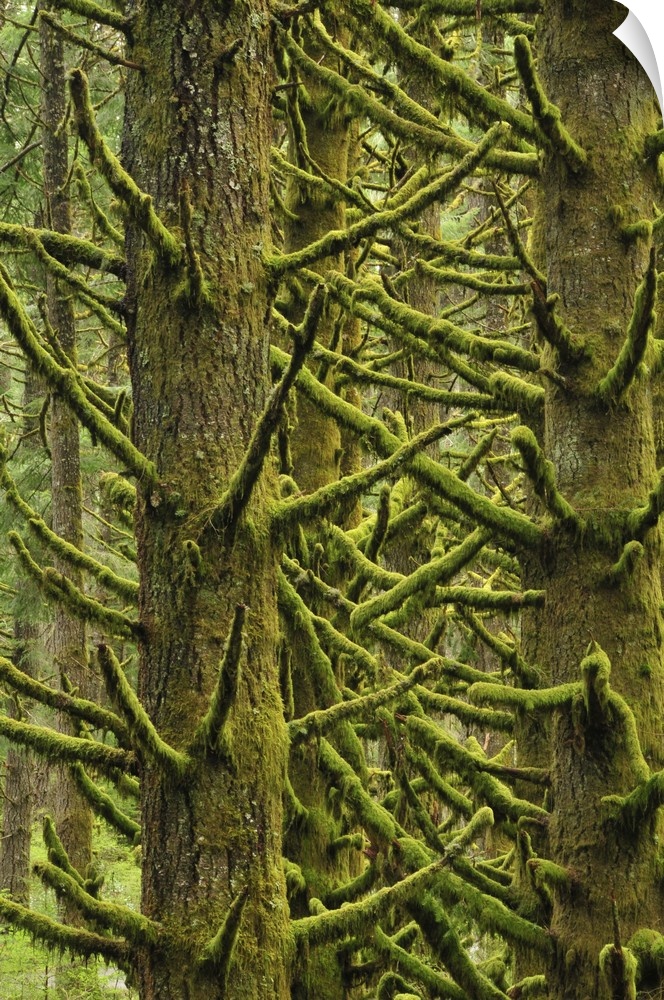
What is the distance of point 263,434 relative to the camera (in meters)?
2.60

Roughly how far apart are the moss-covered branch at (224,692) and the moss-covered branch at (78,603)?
0.32 m

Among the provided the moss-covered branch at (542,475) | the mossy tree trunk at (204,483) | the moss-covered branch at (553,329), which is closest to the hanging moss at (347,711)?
the mossy tree trunk at (204,483)

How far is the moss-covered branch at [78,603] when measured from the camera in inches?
108

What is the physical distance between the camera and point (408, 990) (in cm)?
387

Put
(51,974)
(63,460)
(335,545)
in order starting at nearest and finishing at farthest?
(335,545) < (63,460) < (51,974)

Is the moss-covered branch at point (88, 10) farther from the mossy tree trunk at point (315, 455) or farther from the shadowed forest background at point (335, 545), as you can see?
the mossy tree trunk at point (315, 455)

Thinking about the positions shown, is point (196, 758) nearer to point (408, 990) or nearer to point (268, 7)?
point (408, 990)

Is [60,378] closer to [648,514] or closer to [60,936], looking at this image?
[60,936]

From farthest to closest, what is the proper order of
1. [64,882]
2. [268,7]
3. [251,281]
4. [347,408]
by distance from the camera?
1. [347,408]
2. [268,7]
3. [251,281]
4. [64,882]

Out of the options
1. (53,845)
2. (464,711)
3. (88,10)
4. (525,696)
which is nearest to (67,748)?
(53,845)

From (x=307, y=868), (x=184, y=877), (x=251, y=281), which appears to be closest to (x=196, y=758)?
(x=184, y=877)

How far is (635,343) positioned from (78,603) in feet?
6.29

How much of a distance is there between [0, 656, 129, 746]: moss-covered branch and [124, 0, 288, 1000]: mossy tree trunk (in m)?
0.11

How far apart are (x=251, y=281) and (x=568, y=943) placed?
8.19 feet
